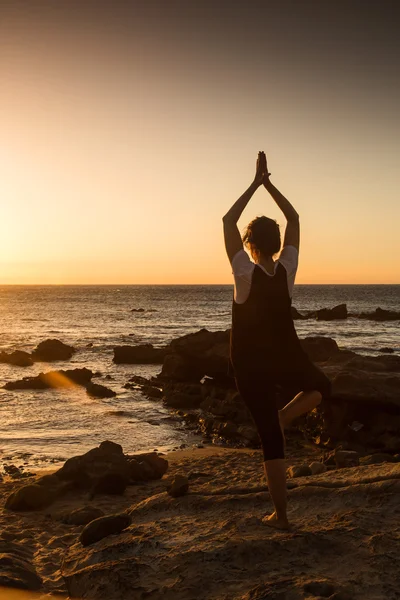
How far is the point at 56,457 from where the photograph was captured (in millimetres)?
11289

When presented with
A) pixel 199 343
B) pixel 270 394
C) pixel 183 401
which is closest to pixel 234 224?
pixel 270 394

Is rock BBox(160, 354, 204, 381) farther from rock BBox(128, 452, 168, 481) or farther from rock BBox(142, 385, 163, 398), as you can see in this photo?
rock BBox(128, 452, 168, 481)

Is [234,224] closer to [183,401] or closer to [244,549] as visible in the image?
[244,549]

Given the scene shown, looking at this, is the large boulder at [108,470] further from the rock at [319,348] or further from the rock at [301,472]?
the rock at [319,348]

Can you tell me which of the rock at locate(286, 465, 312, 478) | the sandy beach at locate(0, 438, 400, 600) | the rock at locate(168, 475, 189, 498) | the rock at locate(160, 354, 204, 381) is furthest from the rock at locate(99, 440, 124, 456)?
the rock at locate(160, 354, 204, 381)

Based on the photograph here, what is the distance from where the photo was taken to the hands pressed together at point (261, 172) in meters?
4.52

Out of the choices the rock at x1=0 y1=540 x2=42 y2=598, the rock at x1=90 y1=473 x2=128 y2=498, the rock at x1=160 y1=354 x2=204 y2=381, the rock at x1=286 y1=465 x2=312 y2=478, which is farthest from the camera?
the rock at x1=160 y1=354 x2=204 y2=381

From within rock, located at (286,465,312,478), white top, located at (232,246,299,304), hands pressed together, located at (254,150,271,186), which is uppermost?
hands pressed together, located at (254,150,271,186)

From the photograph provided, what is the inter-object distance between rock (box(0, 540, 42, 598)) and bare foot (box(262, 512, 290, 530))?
1988mm

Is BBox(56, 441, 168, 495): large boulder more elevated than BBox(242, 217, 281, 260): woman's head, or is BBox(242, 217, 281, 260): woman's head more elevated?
BBox(242, 217, 281, 260): woman's head

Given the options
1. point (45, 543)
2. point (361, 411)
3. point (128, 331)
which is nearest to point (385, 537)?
point (45, 543)

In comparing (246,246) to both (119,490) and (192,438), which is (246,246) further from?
(192,438)

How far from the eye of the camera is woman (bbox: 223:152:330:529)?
4.25 m

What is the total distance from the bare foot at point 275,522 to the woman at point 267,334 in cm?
25
